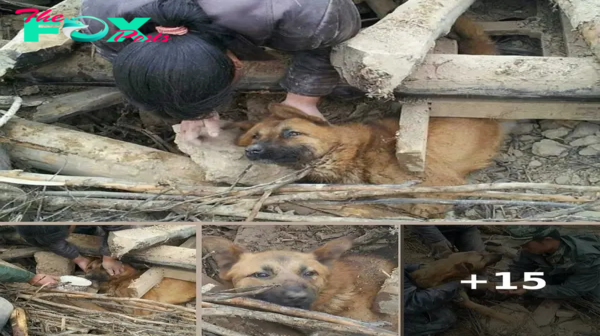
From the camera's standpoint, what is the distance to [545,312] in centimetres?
251

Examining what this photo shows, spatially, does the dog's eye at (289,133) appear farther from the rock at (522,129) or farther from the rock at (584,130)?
the rock at (584,130)

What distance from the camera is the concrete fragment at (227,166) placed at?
326 centimetres

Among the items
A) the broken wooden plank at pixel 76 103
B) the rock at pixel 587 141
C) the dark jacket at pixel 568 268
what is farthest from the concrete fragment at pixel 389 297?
the broken wooden plank at pixel 76 103

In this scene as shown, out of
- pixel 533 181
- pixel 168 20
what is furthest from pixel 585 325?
pixel 168 20

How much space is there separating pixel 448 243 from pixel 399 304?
0.94 ft

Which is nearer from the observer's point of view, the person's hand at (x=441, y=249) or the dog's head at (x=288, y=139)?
the person's hand at (x=441, y=249)

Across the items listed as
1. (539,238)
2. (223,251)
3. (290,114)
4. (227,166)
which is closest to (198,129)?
(227,166)

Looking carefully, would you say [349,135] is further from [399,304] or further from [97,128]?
[97,128]

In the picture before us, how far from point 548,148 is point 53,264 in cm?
224

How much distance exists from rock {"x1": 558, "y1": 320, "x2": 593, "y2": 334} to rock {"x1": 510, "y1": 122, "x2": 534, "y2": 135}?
1.19 metres

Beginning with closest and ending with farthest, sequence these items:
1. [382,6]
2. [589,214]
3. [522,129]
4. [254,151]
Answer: [589,214] < [254,151] < [522,129] < [382,6]

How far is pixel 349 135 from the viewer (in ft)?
11.2

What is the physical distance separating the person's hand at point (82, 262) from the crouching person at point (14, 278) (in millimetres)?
142

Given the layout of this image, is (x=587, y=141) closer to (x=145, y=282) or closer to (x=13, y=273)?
(x=145, y=282)
